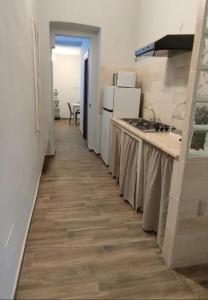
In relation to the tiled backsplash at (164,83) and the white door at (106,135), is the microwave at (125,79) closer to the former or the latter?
the tiled backsplash at (164,83)

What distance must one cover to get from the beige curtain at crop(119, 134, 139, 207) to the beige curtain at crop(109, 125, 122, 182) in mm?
338

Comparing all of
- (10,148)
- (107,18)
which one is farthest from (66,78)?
(10,148)

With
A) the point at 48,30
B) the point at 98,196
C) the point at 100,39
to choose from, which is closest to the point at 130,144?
the point at 98,196

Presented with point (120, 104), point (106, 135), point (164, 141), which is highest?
point (120, 104)

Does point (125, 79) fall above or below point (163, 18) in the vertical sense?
below

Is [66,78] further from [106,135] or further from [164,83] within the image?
[164,83]

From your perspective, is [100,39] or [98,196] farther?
[100,39]

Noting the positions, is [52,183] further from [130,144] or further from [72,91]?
[72,91]

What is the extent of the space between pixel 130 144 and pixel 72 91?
302 inches

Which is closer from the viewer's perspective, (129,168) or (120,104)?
(129,168)

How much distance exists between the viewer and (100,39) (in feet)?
13.0

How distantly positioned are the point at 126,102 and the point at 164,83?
74cm

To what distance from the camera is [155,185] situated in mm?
2072

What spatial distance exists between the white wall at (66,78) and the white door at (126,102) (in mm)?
6365
